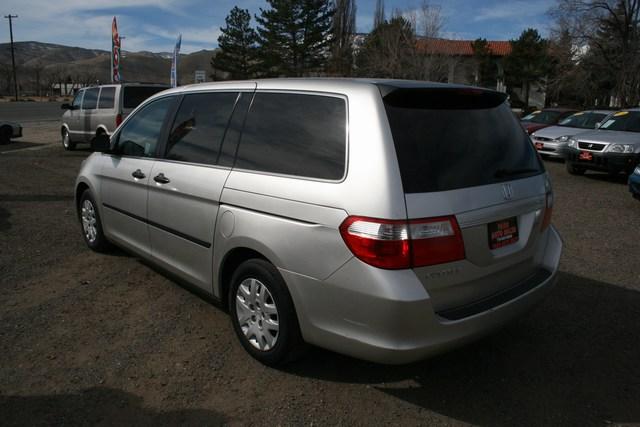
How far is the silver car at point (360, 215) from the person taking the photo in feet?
8.34

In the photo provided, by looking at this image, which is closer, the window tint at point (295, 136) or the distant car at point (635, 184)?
the window tint at point (295, 136)

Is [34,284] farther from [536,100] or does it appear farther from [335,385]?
[536,100]

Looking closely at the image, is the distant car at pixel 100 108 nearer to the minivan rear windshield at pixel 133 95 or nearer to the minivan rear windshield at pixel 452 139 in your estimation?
the minivan rear windshield at pixel 133 95

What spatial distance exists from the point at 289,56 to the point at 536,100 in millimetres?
28423

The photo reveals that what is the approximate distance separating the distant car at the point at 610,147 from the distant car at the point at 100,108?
10.1 metres

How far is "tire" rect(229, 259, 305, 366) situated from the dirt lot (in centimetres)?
15

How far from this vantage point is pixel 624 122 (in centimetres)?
1187

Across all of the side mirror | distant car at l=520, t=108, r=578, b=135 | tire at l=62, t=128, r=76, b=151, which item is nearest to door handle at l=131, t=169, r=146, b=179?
the side mirror

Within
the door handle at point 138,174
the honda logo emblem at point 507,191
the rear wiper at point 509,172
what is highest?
the rear wiper at point 509,172

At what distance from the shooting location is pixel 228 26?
4600cm

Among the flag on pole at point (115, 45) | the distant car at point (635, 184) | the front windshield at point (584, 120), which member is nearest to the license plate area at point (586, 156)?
the distant car at point (635, 184)

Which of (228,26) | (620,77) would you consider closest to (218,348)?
(620,77)

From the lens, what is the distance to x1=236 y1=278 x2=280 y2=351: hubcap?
10.2 feet

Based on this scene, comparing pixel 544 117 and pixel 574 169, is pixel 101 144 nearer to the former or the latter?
pixel 574 169
